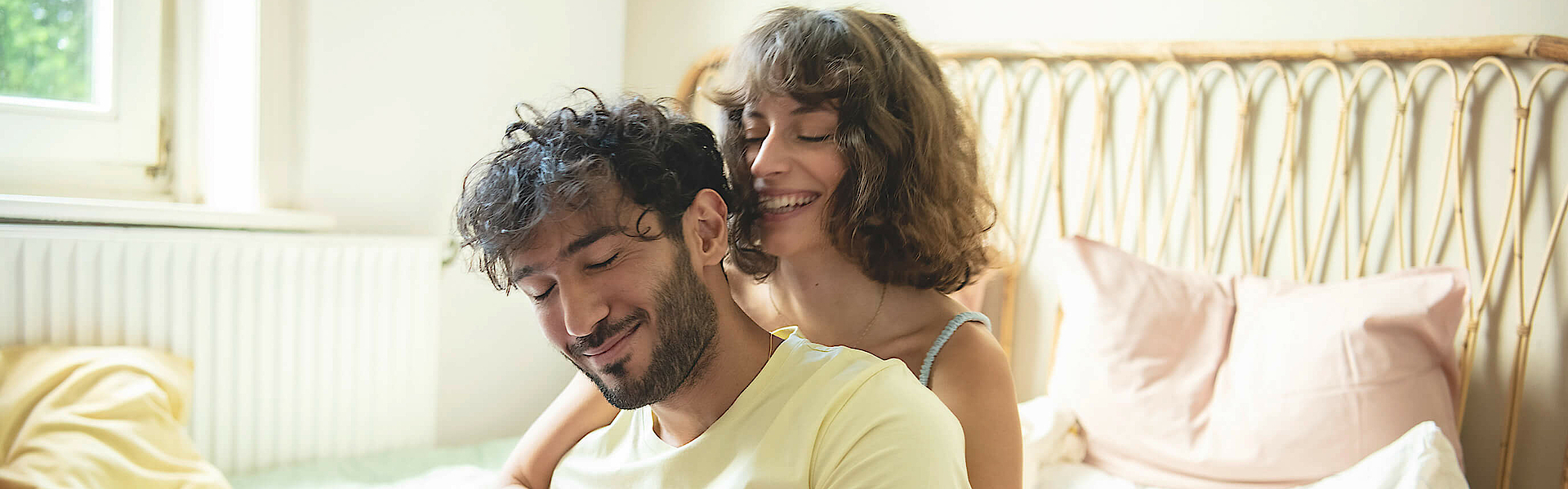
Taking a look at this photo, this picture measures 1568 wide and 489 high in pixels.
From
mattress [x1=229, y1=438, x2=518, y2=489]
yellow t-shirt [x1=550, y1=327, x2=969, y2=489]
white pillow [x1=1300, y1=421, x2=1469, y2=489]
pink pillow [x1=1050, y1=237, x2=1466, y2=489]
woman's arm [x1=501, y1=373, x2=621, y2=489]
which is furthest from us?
mattress [x1=229, y1=438, x2=518, y2=489]

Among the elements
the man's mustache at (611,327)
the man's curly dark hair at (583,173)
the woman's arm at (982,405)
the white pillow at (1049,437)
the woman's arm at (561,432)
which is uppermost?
the man's curly dark hair at (583,173)

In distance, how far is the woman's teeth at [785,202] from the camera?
1017 millimetres

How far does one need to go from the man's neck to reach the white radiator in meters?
1.28

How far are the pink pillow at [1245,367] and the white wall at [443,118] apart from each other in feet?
4.45

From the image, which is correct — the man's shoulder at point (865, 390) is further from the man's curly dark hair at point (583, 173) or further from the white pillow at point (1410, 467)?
the white pillow at point (1410, 467)

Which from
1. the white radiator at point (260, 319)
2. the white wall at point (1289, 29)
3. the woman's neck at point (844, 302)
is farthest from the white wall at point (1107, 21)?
the white radiator at point (260, 319)

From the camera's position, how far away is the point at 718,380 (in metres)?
0.86

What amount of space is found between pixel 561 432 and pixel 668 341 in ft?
1.08

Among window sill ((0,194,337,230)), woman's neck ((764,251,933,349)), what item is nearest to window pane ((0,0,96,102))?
window sill ((0,194,337,230))

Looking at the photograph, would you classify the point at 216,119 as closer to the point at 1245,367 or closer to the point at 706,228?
the point at 706,228

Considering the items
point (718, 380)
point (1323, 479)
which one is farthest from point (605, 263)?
point (1323, 479)

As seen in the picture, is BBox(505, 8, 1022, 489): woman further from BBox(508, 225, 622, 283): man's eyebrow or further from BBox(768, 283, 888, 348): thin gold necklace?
BBox(508, 225, 622, 283): man's eyebrow

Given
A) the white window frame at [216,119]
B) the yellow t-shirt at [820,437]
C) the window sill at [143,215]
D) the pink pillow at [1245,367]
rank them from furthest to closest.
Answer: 1. the white window frame at [216,119]
2. the window sill at [143,215]
3. the pink pillow at [1245,367]
4. the yellow t-shirt at [820,437]

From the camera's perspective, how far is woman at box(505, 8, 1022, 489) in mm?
1001
